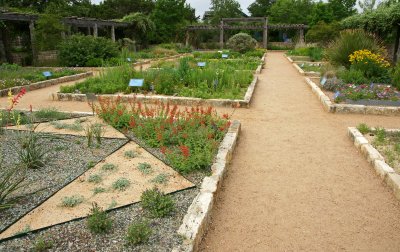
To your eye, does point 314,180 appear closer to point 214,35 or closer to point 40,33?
point 40,33

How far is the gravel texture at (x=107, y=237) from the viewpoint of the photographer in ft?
8.57

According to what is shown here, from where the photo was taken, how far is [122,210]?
3.17m

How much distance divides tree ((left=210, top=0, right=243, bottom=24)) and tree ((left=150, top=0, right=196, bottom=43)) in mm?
9565

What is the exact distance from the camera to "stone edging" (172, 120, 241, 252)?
2.73 meters

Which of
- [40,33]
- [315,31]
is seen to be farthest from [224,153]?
[315,31]

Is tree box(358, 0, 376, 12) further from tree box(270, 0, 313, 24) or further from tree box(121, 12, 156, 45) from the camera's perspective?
tree box(121, 12, 156, 45)

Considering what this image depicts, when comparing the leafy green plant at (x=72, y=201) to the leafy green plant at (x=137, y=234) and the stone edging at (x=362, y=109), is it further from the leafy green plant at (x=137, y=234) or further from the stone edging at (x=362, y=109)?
the stone edging at (x=362, y=109)

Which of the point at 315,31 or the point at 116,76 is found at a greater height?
the point at 315,31

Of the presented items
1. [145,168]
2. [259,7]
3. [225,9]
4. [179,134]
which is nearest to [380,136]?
[179,134]

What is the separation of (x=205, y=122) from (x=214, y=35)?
34.7 meters

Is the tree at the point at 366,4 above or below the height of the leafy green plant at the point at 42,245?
above

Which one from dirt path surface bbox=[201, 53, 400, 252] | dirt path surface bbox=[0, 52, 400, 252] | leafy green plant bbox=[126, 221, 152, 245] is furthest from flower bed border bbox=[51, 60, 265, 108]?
leafy green plant bbox=[126, 221, 152, 245]

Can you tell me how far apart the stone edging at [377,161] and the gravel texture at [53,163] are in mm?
3480

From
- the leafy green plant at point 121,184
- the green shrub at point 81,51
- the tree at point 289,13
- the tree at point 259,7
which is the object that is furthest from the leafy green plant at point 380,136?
the tree at point 259,7
